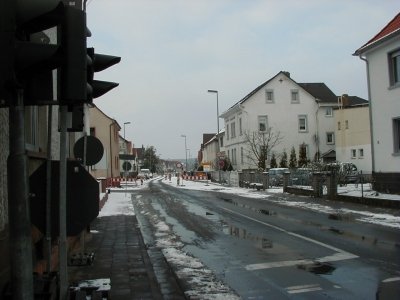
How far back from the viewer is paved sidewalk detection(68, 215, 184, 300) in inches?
265

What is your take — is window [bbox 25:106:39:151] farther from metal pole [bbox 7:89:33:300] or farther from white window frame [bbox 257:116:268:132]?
white window frame [bbox 257:116:268:132]

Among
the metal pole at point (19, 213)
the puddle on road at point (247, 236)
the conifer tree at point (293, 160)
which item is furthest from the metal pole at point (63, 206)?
the conifer tree at point (293, 160)

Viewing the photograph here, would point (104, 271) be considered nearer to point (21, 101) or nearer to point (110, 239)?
point (110, 239)

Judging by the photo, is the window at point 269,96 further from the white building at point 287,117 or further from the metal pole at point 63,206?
the metal pole at point 63,206

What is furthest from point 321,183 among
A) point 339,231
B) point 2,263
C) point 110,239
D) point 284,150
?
point 284,150

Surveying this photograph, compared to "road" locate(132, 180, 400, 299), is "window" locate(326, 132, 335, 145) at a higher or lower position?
higher

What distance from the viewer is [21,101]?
3529mm

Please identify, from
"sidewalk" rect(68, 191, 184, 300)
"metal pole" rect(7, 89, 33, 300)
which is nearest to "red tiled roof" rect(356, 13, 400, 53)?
"sidewalk" rect(68, 191, 184, 300)

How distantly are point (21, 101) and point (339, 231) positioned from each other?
11.0m

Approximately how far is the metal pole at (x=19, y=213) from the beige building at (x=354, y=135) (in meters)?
42.4

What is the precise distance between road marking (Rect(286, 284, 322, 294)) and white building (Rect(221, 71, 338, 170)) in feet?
153

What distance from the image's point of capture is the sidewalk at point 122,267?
6.75 meters

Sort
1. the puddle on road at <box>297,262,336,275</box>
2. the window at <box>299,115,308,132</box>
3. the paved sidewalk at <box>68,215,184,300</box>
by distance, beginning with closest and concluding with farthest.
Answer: the paved sidewalk at <box>68,215,184,300</box>, the puddle on road at <box>297,262,336,275</box>, the window at <box>299,115,308,132</box>

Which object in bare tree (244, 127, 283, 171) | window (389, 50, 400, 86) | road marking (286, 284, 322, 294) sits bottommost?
road marking (286, 284, 322, 294)
